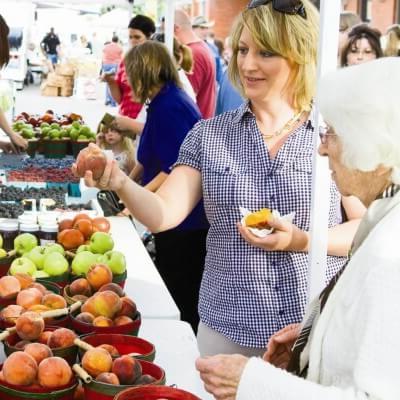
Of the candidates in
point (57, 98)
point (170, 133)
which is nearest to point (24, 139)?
point (170, 133)

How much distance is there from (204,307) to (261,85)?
2.67 ft

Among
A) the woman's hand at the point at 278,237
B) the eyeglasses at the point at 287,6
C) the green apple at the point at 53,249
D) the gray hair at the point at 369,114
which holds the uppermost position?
the eyeglasses at the point at 287,6

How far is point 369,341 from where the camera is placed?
1.40 m

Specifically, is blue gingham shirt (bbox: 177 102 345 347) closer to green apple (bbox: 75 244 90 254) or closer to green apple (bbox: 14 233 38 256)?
green apple (bbox: 75 244 90 254)

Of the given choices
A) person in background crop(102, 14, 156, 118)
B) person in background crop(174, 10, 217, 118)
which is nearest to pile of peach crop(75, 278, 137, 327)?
person in background crop(102, 14, 156, 118)

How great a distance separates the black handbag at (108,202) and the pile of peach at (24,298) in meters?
2.26

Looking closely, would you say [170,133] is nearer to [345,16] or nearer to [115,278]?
[115,278]

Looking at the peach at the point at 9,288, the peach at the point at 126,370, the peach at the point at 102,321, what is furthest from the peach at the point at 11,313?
the peach at the point at 126,370

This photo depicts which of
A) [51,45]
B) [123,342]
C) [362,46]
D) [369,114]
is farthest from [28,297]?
[51,45]

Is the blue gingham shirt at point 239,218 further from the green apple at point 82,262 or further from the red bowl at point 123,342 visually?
the red bowl at point 123,342

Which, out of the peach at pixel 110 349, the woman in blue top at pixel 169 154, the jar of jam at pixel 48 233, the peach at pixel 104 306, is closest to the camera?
the peach at pixel 110 349

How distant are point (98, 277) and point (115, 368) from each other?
2.33 ft

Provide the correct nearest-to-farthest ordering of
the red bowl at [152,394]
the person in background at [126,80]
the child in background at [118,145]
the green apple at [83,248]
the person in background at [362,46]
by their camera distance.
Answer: the red bowl at [152,394]
the green apple at [83,248]
the child in background at [118,145]
the person in background at [362,46]
the person in background at [126,80]

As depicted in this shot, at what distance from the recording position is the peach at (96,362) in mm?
1780
